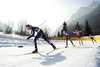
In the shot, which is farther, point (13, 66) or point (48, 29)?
point (48, 29)

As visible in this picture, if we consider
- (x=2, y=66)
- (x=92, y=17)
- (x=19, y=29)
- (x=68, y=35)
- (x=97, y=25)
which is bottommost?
(x=2, y=66)

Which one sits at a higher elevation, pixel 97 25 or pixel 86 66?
pixel 97 25

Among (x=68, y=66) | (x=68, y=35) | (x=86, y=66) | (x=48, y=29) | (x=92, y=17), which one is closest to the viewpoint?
(x=86, y=66)

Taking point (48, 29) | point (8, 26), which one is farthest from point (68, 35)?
point (48, 29)

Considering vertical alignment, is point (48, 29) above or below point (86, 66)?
above

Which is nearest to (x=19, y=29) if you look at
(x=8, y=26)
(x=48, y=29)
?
(x=8, y=26)

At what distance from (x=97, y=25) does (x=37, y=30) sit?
85002mm

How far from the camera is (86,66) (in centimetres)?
172

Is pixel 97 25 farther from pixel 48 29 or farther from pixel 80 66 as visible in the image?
pixel 80 66

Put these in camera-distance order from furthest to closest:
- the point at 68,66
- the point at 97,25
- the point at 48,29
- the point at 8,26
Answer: the point at 97,25 → the point at 48,29 → the point at 8,26 → the point at 68,66

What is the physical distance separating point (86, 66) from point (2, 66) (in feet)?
7.21

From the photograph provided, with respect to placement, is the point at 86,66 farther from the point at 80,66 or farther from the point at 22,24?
the point at 22,24

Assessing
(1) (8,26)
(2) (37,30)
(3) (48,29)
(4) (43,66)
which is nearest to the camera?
(4) (43,66)

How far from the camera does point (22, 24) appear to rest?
31.6 metres
